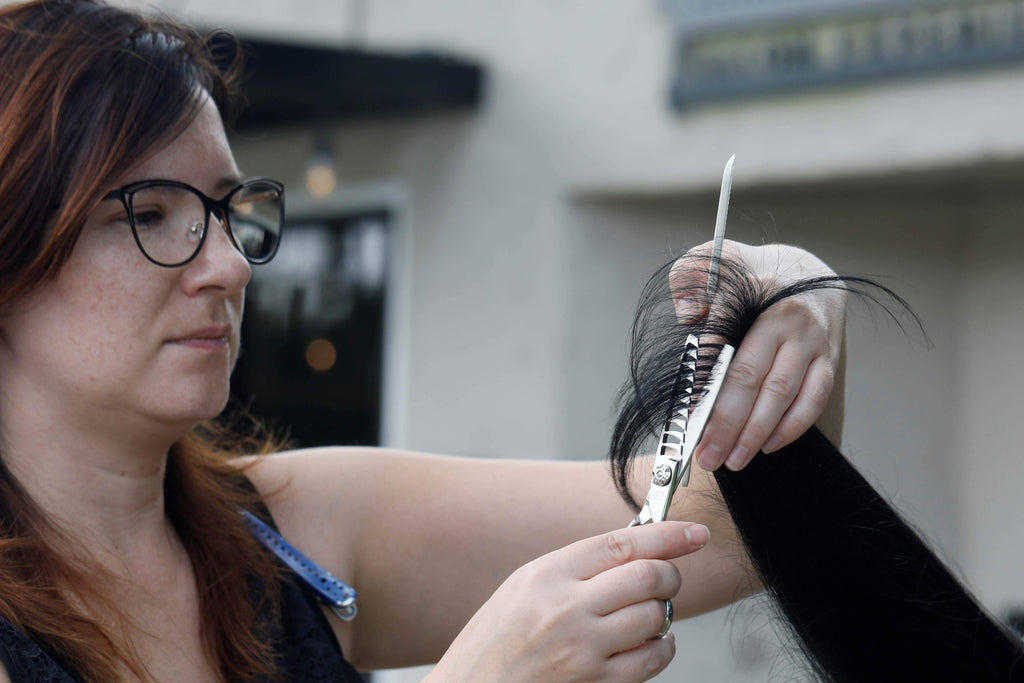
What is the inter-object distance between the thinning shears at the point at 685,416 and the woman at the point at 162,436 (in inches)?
2.6

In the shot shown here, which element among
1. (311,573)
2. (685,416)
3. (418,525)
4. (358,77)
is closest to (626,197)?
(358,77)

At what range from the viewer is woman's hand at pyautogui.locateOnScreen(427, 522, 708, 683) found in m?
0.96

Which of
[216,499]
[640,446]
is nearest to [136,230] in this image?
[216,499]

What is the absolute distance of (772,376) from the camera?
3.47 ft

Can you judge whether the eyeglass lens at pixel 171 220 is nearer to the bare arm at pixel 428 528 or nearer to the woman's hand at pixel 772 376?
the bare arm at pixel 428 528

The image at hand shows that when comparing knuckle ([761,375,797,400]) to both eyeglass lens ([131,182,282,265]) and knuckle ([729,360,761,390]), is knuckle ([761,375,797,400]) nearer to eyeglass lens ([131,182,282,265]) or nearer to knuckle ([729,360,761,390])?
knuckle ([729,360,761,390])

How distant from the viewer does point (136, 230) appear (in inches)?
53.2

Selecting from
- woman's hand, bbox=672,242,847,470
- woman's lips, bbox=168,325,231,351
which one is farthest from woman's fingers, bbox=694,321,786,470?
woman's lips, bbox=168,325,231,351

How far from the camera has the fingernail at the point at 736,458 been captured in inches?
41.5

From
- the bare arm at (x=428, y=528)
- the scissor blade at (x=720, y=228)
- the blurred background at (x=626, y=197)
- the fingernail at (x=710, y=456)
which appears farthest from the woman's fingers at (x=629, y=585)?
the blurred background at (x=626, y=197)

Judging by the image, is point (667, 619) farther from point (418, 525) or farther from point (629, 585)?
point (418, 525)

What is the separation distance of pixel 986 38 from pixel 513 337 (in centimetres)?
202

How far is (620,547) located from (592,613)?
63 mm

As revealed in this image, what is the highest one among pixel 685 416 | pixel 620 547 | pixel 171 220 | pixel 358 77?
pixel 358 77
